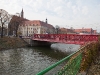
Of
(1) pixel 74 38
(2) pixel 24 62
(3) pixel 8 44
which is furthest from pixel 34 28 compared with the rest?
(2) pixel 24 62

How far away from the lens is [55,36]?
1512 inches

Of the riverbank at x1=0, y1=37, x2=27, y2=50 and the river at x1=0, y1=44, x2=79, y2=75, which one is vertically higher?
the riverbank at x1=0, y1=37, x2=27, y2=50

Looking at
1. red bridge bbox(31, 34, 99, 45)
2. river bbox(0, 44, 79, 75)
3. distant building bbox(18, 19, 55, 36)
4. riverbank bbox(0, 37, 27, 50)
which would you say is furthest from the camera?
distant building bbox(18, 19, 55, 36)

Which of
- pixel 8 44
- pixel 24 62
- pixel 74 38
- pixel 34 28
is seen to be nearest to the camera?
pixel 24 62

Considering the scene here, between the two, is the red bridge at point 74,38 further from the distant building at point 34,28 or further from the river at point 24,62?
the distant building at point 34,28

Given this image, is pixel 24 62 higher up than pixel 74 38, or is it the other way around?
pixel 74 38

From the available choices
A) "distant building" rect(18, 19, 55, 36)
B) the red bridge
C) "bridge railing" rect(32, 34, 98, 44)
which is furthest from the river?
"distant building" rect(18, 19, 55, 36)

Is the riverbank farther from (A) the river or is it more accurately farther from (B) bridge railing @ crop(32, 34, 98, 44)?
(B) bridge railing @ crop(32, 34, 98, 44)

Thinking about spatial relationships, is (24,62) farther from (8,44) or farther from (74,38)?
(8,44)

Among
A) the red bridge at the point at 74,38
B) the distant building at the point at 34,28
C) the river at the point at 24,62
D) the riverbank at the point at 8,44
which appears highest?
the distant building at the point at 34,28

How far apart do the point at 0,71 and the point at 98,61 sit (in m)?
10.2

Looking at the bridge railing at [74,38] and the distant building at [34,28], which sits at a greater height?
the distant building at [34,28]

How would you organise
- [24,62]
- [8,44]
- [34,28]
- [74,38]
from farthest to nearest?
[34,28]
[8,44]
[74,38]
[24,62]

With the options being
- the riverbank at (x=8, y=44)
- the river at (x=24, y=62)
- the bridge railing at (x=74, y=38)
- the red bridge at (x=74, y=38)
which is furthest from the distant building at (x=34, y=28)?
the river at (x=24, y=62)
